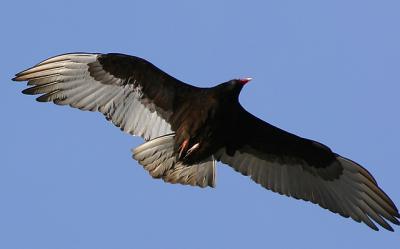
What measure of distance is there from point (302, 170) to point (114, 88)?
234 centimetres

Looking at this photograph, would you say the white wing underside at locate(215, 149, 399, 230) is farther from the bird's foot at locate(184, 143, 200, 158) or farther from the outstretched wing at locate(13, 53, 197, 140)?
the outstretched wing at locate(13, 53, 197, 140)

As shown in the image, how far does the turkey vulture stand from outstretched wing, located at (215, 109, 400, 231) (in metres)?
0.01

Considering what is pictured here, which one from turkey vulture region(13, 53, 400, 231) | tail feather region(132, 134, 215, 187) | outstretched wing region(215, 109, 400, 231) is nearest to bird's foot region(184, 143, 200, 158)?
turkey vulture region(13, 53, 400, 231)

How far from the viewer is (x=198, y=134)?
9461 millimetres

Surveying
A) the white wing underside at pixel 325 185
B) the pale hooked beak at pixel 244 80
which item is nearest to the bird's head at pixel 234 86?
the pale hooked beak at pixel 244 80

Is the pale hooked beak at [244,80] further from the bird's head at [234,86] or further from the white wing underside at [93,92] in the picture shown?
the white wing underside at [93,92]

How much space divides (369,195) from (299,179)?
2.66 feet

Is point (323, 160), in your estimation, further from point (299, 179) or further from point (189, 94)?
point (189, 94)

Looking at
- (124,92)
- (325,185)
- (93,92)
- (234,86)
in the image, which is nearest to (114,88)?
(124,92)

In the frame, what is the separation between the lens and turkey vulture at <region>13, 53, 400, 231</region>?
377 inches

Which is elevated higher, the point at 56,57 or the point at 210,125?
the point at 56,57

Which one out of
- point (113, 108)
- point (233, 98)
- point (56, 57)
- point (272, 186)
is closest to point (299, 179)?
point (272, 186)

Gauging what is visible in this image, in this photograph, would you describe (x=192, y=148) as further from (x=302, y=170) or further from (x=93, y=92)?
(x=302, y=170)

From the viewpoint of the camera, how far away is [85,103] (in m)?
9.84
